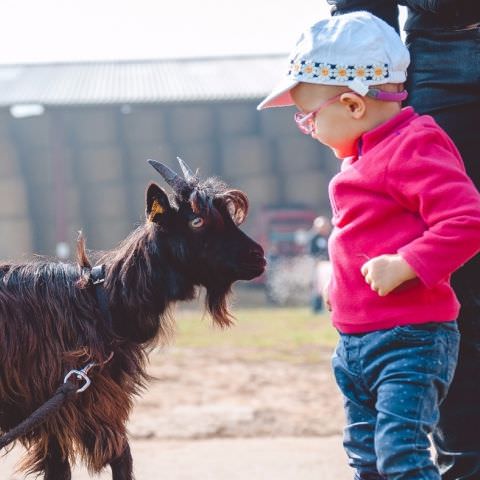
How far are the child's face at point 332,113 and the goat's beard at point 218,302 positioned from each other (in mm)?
885

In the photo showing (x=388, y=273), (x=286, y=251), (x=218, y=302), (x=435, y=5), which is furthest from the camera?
(x=286, y=251)

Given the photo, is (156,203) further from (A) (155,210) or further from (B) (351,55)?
(B) (351,55)

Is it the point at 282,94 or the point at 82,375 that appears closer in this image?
the point at 282,94

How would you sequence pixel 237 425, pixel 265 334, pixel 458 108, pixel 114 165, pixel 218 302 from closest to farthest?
pixel 458 108, pixel 218 302, pixel 237 425, pixel 265 334, pixel 114 165

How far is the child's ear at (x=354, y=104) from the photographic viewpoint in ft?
8.66

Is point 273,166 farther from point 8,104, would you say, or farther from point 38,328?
point 38,328

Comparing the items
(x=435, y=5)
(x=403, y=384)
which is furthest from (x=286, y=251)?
(x=403, y=384)

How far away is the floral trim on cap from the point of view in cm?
261

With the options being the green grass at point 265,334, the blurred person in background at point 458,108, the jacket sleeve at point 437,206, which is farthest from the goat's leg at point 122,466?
the green grass at point 265,334

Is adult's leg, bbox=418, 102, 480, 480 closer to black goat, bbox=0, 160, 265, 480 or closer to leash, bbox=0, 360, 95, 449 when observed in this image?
black goat, bbox=0, 160, 265, 480

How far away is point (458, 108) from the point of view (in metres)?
3.14

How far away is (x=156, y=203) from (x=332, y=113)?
0.87m

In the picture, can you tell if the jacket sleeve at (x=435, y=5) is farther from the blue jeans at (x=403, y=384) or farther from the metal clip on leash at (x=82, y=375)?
the metal clip on leash at (x=82, y=375)

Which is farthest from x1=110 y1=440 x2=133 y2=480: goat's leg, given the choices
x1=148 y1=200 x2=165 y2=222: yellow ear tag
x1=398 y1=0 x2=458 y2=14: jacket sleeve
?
x1=398 y1=0 x2=458 y2=14: jacket sleeve
